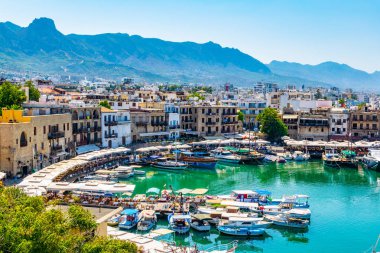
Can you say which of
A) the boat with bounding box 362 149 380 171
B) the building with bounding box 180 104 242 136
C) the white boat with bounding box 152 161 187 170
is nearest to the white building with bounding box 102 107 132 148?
the white boat with bounding box 152 161 187 170

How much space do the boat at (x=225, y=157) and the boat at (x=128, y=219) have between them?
35.6 metres

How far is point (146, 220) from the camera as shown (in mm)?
39688

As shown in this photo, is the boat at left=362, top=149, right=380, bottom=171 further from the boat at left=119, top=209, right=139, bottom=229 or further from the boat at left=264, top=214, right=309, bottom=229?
the boat at left=119, top=209, right=139, bottom=229

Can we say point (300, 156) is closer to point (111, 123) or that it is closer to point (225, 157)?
point (225, 157)

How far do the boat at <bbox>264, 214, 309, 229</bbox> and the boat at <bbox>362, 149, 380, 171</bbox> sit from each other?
110 feet

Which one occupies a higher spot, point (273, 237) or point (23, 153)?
point (23, 153)

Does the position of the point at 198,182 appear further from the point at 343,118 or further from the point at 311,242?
the point at 343,118


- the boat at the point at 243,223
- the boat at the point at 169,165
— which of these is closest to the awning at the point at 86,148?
the boat at the point at 169,165

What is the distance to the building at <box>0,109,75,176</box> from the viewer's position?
4931 centimetres

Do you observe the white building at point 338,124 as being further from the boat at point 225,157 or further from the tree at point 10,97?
the tree at point 10,97

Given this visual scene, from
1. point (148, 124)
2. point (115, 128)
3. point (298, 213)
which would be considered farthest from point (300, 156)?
point (298, 213)

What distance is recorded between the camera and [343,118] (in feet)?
303

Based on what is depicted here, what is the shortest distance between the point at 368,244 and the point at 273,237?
6.87 m

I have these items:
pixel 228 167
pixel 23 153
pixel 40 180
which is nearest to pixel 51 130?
pixel 23 153
